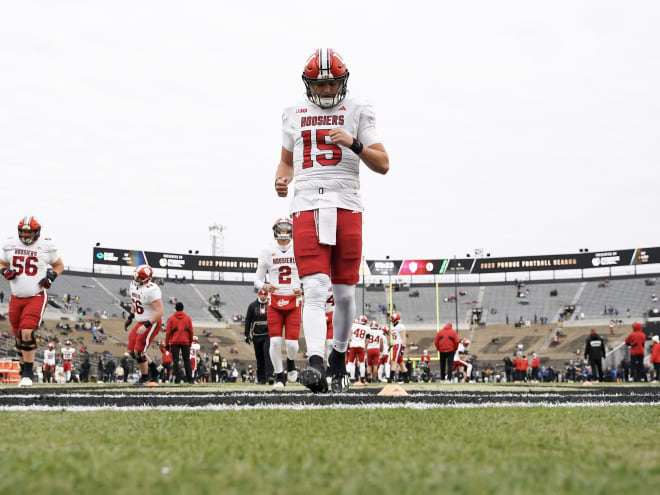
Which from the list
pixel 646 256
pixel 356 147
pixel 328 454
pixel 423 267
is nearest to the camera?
pixel 328 454

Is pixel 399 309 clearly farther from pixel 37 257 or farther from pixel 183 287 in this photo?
pixel 37 257

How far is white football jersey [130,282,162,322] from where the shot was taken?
11.3 m

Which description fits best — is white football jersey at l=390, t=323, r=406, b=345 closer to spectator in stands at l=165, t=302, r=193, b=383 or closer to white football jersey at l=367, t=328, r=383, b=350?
white football jersey at l=367, t=328, r=383, b=350

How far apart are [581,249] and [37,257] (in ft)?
213

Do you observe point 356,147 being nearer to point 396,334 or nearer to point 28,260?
point 28,260

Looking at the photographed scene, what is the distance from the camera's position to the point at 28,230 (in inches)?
369

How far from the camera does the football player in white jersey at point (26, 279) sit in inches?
359

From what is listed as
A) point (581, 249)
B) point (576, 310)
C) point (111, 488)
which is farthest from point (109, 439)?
point (581, 249)

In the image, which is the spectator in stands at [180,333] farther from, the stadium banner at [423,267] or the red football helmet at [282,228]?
the stadium banner at [423,267]

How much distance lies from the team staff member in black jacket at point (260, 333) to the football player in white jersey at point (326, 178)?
6.98 metres

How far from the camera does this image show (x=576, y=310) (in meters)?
56.2

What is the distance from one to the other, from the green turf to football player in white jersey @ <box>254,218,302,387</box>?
5.89 meters

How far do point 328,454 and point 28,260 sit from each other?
8.38 meters

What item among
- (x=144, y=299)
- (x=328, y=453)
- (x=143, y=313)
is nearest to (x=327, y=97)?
(x=328, y=453)
